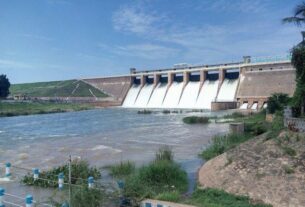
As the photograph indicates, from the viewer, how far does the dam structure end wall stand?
65.9 metres

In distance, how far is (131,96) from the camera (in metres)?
93.5

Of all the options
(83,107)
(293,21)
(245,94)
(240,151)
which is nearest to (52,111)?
(83,107)

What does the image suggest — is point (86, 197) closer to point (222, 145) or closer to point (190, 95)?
point (222, 145)

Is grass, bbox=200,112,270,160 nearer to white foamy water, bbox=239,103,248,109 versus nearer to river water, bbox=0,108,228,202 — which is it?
river water, bbox=0,108,228,202

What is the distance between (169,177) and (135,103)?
251 feet

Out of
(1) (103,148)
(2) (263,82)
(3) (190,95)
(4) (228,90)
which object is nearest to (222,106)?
(4) (228,90)

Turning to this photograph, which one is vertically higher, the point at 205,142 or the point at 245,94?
the point at 245,94

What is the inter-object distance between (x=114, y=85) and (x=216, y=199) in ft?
301

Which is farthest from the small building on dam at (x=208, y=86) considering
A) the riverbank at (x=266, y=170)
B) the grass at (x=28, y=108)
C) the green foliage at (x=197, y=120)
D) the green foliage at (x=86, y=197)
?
the green foliage at (x=86, y=197)

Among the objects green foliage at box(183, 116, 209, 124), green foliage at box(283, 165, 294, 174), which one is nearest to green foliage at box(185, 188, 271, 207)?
green foliage at box(283, 165, 294, 174)

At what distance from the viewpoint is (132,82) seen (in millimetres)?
96812

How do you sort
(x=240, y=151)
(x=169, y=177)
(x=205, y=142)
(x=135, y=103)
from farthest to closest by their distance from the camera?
1. (x=135, y=103)
2. (x=205, y=142)
3. (x=240, y=151)
4. (x=169, y=177)

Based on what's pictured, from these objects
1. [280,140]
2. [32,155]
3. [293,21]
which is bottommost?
[32,155]

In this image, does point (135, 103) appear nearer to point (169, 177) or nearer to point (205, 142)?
point (205, 142)
